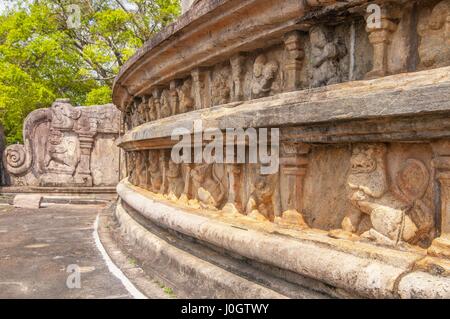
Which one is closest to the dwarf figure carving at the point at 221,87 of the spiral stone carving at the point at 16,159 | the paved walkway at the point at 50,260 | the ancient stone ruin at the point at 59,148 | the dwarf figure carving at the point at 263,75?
the dwarf figure carving at the point at 263,75

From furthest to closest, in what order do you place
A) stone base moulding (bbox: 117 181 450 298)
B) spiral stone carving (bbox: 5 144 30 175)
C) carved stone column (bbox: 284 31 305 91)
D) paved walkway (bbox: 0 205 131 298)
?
1. spiral stone carving (bbox: 5 144 30 175)
2. paved walkway (bbox: 0 205 131 298)
3. carved stone column (bbox: 284 31 305 91)
4. stone base moulding (bbox: 117 181 450 298)

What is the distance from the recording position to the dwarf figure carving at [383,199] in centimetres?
198

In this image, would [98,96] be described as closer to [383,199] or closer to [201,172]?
[201,172]

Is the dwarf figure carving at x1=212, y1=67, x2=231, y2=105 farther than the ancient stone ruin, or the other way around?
the ancient stone ruin

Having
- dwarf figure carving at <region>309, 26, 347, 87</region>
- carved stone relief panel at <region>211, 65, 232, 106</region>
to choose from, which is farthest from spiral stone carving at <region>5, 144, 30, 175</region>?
dwarf figure carving at <region>309, 26, 347, 87</region>

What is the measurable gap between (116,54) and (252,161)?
1931cm

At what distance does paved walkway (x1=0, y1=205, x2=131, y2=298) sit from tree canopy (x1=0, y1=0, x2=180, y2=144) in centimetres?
1286

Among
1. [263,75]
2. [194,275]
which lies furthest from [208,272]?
[263,75]

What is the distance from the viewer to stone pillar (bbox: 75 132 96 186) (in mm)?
11594

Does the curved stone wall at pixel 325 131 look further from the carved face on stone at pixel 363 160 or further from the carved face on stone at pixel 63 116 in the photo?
the carved face on stone at pixel 63 116

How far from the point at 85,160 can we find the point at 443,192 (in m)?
11.2

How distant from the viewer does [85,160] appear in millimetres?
11656

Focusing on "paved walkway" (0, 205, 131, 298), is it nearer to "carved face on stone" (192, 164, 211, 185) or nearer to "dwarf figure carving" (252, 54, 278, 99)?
"carved face on stone" (192, 164, 211, 185)

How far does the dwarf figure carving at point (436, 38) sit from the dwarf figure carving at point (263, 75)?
42.8 inches
